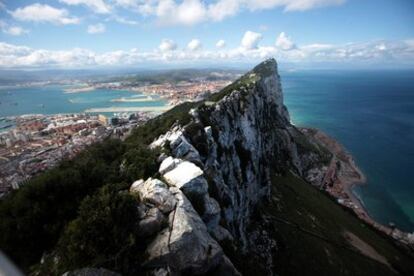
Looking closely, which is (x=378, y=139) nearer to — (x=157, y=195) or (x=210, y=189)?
(x=210, y=189)

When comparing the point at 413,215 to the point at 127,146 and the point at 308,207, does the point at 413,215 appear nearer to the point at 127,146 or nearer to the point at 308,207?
the point at 308,207

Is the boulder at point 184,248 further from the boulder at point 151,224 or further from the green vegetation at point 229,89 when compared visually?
the green vegetation at point 229,89

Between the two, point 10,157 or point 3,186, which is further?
point 10,157

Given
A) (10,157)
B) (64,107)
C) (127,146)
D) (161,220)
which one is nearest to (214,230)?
(161,220)

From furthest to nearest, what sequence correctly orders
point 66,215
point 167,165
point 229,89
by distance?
point 229,89
point 167,165
point 66,215

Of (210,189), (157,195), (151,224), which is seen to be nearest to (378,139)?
(210,189)

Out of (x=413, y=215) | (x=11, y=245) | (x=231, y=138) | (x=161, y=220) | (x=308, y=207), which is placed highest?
(x=161, y=220)
